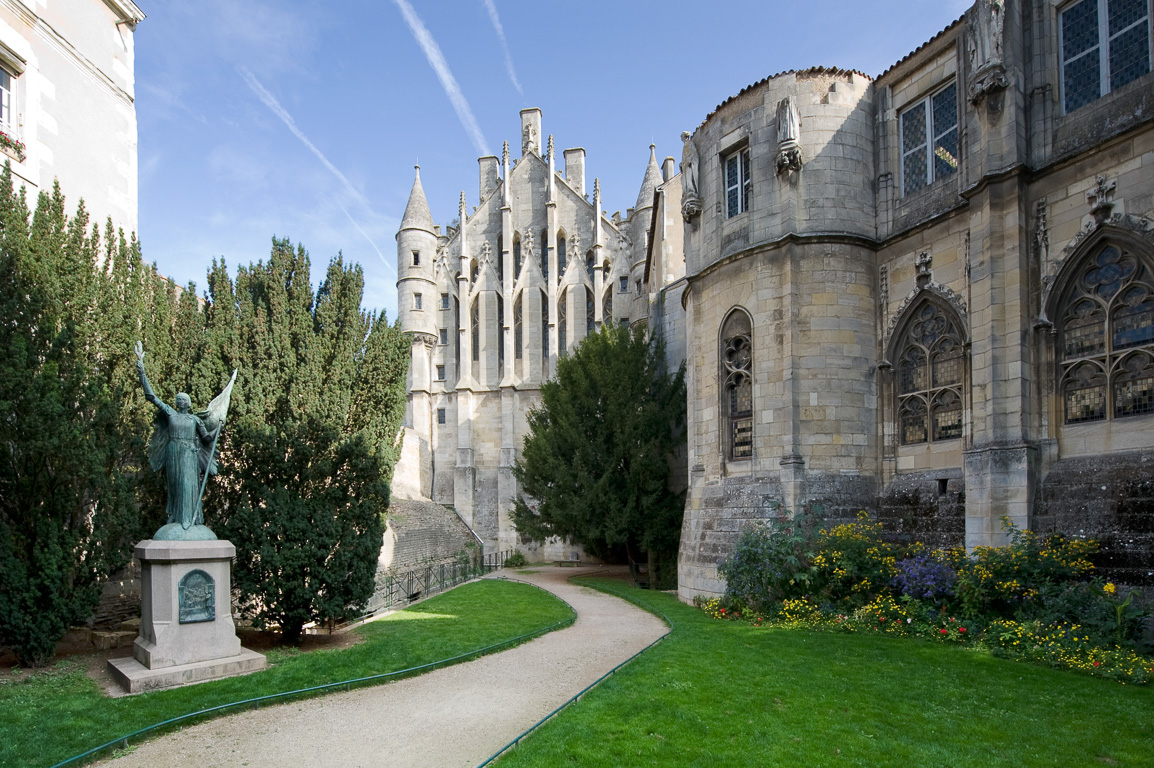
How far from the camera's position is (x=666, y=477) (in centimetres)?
2111

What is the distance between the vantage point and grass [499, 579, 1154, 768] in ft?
19.5

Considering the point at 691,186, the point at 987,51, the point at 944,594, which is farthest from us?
the point at 691,186

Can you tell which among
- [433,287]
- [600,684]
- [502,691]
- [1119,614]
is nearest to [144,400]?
[502,691]

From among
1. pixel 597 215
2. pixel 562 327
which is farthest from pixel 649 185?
pixel 562 327

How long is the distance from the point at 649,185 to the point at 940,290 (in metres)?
24.2

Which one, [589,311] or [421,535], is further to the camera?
[589,311]

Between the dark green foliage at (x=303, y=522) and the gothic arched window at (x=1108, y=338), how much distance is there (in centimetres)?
1093

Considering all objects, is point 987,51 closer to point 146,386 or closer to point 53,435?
point 146,386

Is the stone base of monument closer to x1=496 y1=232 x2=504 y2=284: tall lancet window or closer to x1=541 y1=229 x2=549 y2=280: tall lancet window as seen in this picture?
x1=496 y1=232 x2=504 y2=284: tall lancet window

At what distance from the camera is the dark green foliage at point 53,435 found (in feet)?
29.4

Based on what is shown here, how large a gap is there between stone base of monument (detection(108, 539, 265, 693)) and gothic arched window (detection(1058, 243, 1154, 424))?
12.2 metres

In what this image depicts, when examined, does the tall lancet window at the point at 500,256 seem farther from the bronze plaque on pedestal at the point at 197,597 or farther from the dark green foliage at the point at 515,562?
the bronze plaque on pedestal at the point at 197,597

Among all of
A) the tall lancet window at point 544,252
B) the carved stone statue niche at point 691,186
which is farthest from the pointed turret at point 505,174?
the carved stone statue niche at point 691,186

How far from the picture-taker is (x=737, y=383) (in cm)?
1486
